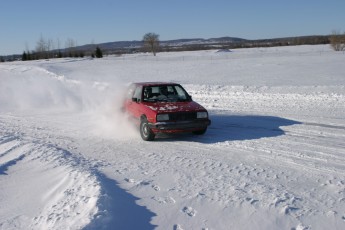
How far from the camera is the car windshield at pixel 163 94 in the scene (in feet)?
35.7

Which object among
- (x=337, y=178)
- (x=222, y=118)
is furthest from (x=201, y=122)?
(x=337, y=178)

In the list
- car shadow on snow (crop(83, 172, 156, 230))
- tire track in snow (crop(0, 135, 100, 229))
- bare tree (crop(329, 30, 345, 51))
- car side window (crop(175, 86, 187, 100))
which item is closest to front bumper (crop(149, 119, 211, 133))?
car side window (crop(175, 86, 187, 100))

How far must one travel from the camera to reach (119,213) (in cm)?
545

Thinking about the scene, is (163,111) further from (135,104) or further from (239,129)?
(239,129)

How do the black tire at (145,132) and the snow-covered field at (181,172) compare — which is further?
the black tire at (145,132)

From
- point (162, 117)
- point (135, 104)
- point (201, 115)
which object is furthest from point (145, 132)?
point (201, 115)

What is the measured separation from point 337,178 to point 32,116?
1128 cm

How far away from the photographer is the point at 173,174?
712 cm

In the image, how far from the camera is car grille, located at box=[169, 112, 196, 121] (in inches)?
386

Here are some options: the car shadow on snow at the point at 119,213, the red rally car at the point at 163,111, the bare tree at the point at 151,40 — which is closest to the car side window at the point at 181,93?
the red rally car at the point at 163,111

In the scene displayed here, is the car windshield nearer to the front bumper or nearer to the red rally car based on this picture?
the red rally car

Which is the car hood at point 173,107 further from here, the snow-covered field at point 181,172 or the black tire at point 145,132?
the snow-covered field at point 181,172

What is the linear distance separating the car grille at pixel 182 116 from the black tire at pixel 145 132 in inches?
26.2

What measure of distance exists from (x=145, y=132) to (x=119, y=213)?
4.75m
